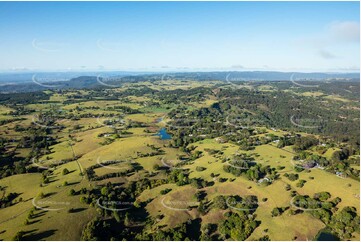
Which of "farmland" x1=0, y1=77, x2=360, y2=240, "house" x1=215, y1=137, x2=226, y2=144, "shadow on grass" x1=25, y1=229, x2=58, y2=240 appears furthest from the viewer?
"house" x1=215, y1=137, x2=226, y2=144

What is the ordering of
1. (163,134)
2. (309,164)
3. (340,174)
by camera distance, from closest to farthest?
(340,174) → (309,164) → (163,134)

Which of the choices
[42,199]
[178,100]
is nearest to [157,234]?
[42,199]

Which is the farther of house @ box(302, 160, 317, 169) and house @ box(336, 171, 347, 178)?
house @ box(302, 160, 317, 169)

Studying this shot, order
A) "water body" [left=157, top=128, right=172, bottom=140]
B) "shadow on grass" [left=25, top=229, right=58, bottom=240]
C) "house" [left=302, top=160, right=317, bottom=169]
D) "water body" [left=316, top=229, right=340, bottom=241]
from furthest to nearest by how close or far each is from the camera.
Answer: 1. "water body" [left=157, top=128, right=172, bottom=140]
2. "house" [left=302, top=160, right=317, bottom=169]
3. "shadow on grass" [left=25, top=229, right=58, bottom=240]
4. "water body" [left=316, top=229, right=340, bottom=241]

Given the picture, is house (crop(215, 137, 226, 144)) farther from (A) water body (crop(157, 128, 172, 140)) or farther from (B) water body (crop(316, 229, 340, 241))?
(B) water body (crop(316, 229, 340, 241))

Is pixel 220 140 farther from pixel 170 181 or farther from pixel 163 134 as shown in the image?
pixel 170 181

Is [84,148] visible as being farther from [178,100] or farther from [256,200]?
[178,100]

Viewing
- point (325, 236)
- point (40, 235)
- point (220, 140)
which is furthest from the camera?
point (220, 140)

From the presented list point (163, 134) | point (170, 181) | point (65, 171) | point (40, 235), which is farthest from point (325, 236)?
point (163, 134)

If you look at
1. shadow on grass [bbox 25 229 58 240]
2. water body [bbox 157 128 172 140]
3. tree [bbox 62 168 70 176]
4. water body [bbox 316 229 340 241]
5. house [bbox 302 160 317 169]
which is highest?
house [bbox 302 160 317 169]

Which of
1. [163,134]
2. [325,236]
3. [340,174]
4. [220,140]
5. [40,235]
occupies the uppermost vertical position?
[340,174]

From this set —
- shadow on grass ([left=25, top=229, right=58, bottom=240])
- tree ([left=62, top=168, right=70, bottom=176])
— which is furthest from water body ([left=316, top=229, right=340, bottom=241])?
tree ([left=62, top=168, right=70, bottom=176])
